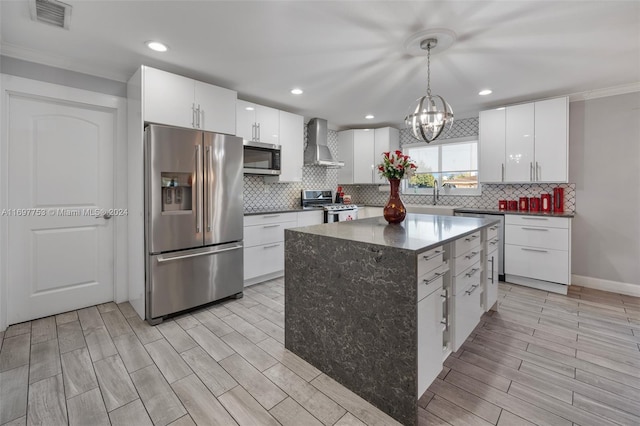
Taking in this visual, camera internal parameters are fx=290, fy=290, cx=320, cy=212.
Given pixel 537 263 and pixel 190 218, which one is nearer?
pixel 190 218

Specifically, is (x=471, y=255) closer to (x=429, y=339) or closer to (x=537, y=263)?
(x=429, y=339)

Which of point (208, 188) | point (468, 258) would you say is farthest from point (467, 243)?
point (208, 188)

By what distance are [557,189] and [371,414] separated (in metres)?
3.84

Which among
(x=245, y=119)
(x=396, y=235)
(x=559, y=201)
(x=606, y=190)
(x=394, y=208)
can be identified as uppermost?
(x=245, y=119)

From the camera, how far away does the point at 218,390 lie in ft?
5.80

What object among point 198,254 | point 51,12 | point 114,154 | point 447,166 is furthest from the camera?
point 447,166

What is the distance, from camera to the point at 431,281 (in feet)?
5.20

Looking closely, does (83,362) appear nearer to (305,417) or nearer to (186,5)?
(305,417)

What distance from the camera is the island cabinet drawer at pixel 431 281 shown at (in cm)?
149

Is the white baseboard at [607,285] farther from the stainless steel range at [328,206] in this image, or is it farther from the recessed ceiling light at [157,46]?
the recessed ceiling light at [157,46]

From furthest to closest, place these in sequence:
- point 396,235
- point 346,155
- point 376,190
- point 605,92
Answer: point 376,190 → point 346,155 → point 605,92 → point 396,235

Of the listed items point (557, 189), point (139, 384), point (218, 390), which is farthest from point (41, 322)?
point (557, 189)

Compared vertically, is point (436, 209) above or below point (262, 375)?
above

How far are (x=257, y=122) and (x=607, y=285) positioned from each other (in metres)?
4.80
